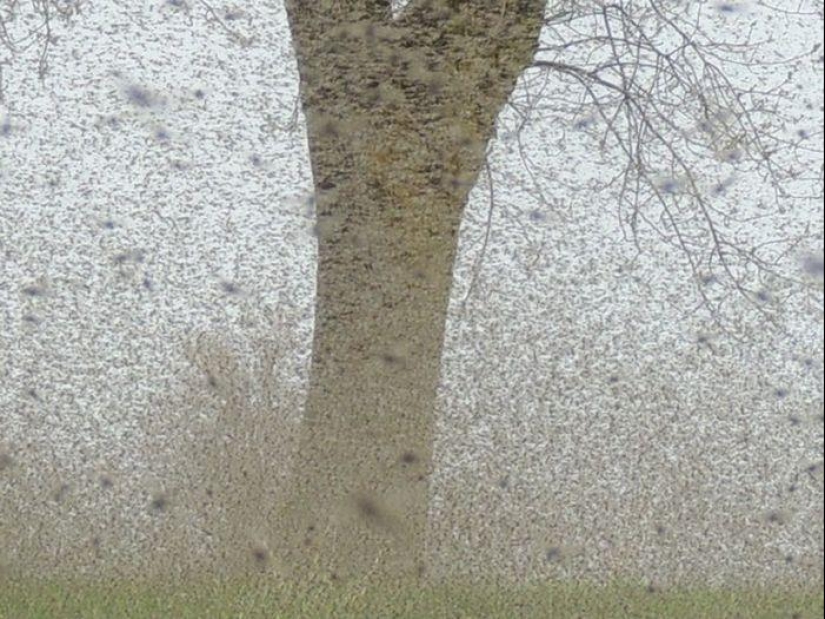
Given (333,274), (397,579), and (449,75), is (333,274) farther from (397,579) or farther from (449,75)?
(397,579)

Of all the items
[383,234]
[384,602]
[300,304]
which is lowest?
[384,602]

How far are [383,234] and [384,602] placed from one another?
1130mm

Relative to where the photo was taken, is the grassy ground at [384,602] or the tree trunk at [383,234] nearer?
the tree trunk at [383,234]

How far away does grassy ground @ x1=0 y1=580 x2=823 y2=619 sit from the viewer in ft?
8.68

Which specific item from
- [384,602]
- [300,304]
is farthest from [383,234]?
[384,602]

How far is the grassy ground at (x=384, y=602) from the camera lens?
264cm

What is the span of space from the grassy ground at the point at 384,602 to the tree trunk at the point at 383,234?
3.7 inches

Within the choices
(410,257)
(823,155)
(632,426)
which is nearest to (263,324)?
(410,257)

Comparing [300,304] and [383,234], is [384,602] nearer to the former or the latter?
[300,304]

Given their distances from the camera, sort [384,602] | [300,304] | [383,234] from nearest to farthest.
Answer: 1. [383,234]
2. [384,602]
3. [300,304]

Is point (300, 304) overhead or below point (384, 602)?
overhead

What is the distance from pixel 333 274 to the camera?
262 centimetres

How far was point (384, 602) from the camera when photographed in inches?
107

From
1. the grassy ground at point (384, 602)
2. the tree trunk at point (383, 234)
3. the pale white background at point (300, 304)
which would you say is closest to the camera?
the tree trunk at point (383, 234)
